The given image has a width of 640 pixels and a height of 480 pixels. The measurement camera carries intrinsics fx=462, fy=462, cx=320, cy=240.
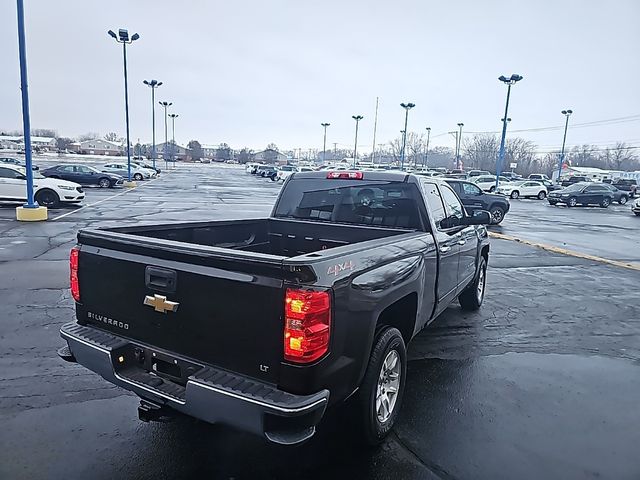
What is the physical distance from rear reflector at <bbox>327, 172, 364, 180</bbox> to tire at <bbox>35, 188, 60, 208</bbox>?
54.1ft

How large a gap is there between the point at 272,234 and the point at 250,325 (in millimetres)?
2646

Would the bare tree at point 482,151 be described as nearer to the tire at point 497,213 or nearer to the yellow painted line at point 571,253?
the tire at point 497,213

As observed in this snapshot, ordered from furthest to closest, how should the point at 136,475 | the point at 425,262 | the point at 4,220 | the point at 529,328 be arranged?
1. the point at 4,220
2. the point at 529,328
3. the point at 425,262
4. the point at 136,475

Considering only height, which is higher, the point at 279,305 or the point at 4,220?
the point at 279,305

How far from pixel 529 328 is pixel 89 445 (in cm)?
528

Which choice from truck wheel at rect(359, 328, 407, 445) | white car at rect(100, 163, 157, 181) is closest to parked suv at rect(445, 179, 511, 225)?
truck wheel at rect(359, 328, 407, 445)

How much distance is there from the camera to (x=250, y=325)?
2.54 meters

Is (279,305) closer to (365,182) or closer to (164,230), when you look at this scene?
(164,230)

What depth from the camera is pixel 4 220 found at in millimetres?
14125

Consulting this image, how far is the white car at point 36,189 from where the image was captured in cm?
1758

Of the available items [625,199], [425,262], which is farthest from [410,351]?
[625,199]

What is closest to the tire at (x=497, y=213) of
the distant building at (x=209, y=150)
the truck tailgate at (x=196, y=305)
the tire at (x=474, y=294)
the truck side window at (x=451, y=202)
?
the tire at (x=474, y=294)

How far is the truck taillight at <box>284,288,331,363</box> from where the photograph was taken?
7.90 ft

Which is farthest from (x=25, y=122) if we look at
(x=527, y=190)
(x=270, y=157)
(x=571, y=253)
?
(x=270, y=157)
